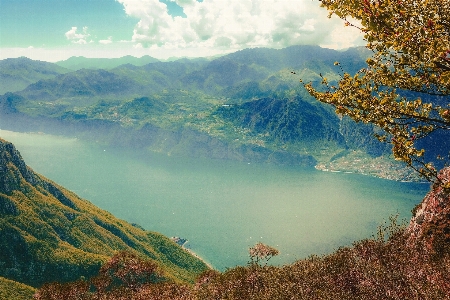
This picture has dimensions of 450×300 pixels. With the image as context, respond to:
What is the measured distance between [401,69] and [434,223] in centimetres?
5632

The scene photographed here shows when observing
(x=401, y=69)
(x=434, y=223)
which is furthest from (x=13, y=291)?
(x=401, y=69)

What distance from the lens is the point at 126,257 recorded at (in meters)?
97.9

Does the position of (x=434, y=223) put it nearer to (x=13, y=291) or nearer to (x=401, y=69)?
(x=401, y=69)

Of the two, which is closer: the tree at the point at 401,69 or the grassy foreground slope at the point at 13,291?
the tree at the point at 401,69

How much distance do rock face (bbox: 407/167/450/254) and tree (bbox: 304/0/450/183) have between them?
153 ft

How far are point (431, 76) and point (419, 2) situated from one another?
11.2ft

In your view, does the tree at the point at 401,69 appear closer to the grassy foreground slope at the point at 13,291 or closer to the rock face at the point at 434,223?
the rock face at the point at 434,223

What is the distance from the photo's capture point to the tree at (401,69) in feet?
48.0

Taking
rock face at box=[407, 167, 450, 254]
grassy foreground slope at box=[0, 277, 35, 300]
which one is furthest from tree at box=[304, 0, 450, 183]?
grassy foreground slope at box=[0, 277, 35, 300]

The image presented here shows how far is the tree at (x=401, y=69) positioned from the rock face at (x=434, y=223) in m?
46.6

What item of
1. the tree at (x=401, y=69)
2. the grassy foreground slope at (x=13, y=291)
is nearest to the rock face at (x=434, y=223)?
the tree at (x=401, y=69)

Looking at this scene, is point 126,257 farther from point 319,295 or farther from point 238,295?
point 319,295

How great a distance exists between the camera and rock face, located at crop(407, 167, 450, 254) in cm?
5666

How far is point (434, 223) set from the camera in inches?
2415
